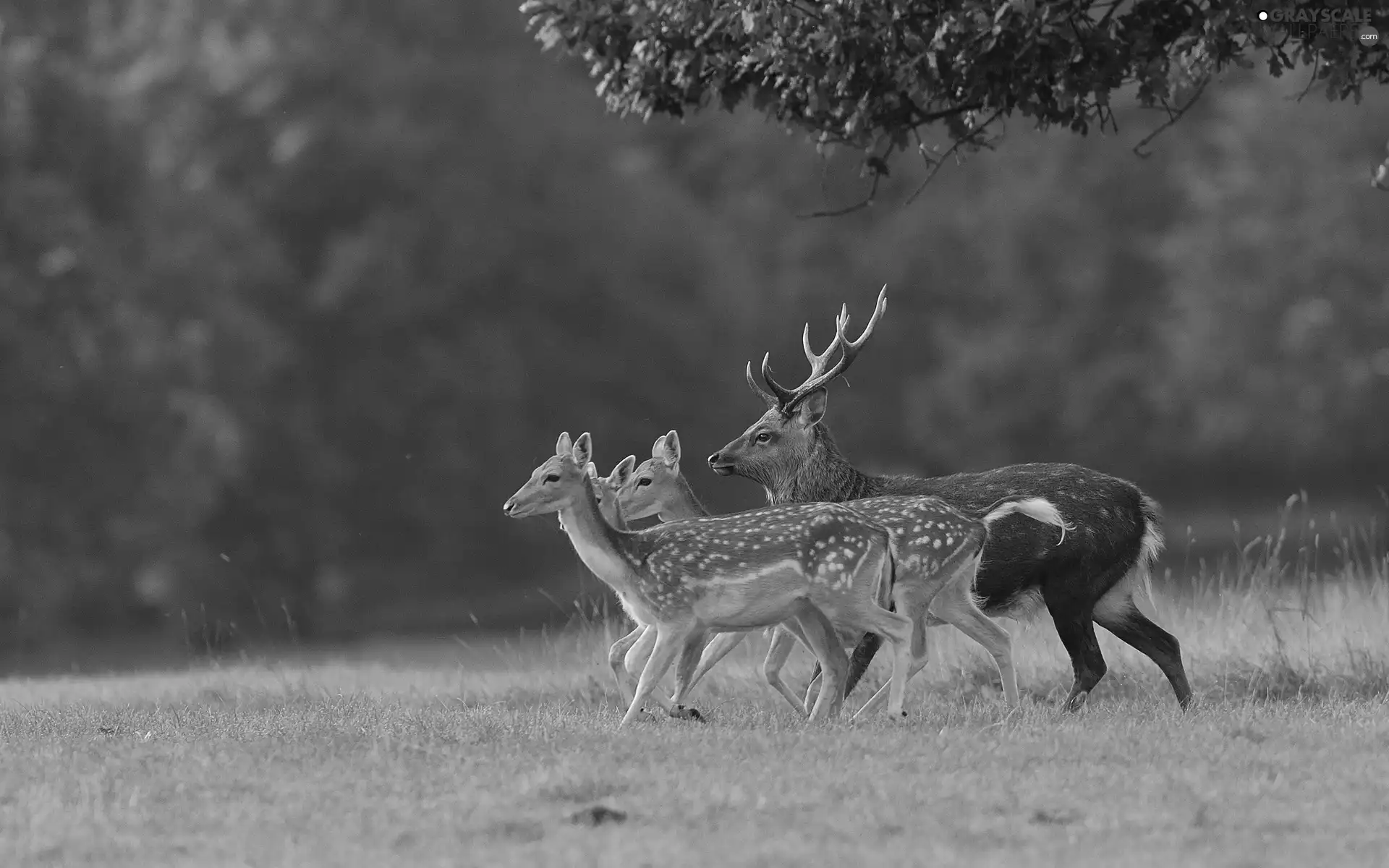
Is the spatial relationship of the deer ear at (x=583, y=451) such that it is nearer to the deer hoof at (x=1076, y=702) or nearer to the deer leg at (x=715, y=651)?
the deer leg at (x=715, y=651)

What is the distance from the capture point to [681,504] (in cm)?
1203

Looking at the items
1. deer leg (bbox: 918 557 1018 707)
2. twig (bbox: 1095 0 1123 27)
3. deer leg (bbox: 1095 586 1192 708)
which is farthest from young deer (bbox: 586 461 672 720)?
twig (bbox: 1095 0 1123 27)

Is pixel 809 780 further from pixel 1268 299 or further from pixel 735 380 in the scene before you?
pixel 1268 299

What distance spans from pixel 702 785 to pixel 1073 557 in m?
3.98

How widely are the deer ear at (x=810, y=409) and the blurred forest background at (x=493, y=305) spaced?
4248 millimetres

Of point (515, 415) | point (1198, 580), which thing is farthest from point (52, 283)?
point (1198, 580)

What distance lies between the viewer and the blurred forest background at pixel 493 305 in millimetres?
27688

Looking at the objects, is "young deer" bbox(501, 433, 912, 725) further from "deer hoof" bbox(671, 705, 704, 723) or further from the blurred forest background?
the blurred forest background

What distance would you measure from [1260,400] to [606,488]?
35.4 meters

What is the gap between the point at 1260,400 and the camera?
145ft

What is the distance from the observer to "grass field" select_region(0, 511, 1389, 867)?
6.45 metres

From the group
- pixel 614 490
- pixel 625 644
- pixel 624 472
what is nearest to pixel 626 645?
pixel 625 644

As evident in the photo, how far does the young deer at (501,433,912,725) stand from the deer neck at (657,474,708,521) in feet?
7.26

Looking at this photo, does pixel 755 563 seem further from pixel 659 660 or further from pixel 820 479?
pixel 820 479
